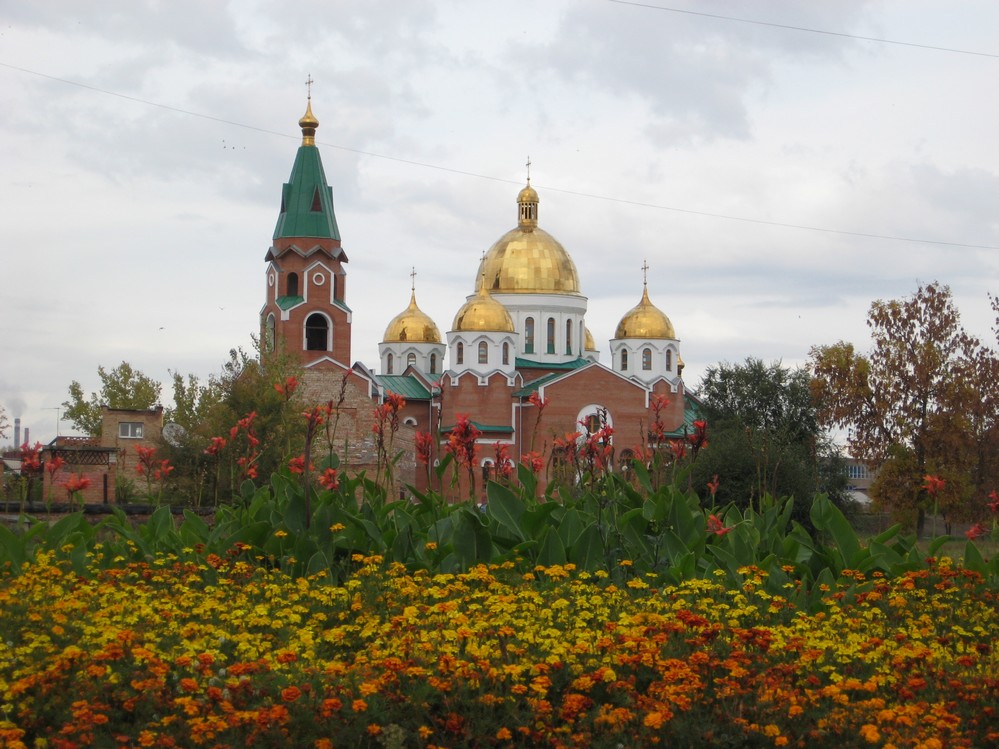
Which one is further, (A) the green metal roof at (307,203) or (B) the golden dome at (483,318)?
(B) the golden dome at (483,318)

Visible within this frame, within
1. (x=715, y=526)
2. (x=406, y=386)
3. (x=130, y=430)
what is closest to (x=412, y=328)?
(x=406, y=386)

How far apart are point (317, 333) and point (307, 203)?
4294 millimetres

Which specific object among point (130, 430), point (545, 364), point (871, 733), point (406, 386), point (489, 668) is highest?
point (545, 364)

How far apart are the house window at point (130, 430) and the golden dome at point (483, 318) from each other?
13.4m

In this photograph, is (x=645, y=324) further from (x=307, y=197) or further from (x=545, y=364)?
(x=307, y=197)

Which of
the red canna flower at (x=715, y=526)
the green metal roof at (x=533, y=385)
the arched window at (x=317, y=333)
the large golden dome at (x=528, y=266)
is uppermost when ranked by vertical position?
the large golden dome at (x=528, y=266)

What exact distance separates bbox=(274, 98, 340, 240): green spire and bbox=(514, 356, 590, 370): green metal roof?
9095mm

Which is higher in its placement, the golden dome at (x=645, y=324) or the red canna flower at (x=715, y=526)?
the golden dome at (x=645, y=324)

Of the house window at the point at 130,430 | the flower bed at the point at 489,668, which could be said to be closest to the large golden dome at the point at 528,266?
the house window at the point at 130,430

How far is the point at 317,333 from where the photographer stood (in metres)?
42.6

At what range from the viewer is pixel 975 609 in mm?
6184

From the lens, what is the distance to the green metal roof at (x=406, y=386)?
47.3 metres


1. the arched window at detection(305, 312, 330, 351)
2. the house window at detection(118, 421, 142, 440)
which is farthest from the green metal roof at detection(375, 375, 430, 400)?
the house window at detection(118, 421, 142, 440)

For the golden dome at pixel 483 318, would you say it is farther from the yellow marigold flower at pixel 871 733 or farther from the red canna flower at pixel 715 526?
the yellow marigold flower at pixel 871 733
